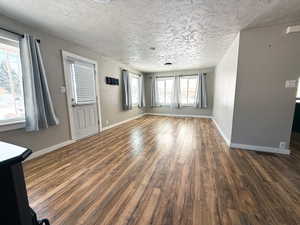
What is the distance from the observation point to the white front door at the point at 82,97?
3104 mm

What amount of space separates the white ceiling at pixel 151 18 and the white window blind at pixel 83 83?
2.11ft

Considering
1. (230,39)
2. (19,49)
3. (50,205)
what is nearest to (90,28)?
(19,49)

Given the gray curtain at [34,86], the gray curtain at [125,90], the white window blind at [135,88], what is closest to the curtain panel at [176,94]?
the white window blind at [135,88]

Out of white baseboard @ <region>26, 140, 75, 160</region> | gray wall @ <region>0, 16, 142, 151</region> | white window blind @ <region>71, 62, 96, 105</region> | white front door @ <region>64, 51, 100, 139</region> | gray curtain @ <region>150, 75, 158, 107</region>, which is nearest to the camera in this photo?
gray wall @ <region>0, 16, 142, 151</region>

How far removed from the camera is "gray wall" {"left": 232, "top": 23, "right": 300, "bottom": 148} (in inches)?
89.5

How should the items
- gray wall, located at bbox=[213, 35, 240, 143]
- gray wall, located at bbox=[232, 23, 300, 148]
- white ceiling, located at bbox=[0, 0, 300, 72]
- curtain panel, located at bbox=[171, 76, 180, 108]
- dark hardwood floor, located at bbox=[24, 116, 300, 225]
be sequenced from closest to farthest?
dark hardwood floor, located at bbox=[24, 116, 300, 225]
white ceiling, located at bbox=[0, 0, 300, 72]
gray wall, located at bbox=[232, 23, 300, 148]
gray wall, located at bbox=[213, 35, 240, 143]
curtain panel, located at bbox=[171, 76, 180, 108]

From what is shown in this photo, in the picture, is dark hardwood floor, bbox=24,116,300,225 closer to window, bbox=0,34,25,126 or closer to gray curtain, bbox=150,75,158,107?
window, bbox=0,34,25,126

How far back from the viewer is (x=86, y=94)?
11.5 feet

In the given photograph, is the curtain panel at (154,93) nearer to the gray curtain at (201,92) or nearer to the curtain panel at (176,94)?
the curtain panel at (176,94)

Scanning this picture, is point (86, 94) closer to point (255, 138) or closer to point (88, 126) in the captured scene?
→ point (88, 126)

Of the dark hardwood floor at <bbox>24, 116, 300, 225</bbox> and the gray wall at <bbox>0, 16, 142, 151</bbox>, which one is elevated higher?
the gray wall at <bbox>0, 16, 142, 151</bbox>

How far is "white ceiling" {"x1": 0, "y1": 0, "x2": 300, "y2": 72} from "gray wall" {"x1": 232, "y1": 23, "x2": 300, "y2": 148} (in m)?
0.29

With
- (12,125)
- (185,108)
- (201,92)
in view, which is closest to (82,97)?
(12,125)

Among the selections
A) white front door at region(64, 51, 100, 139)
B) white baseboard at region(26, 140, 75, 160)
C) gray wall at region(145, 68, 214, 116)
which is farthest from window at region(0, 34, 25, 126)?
gray wall at region(145, 68, 214, 116)
